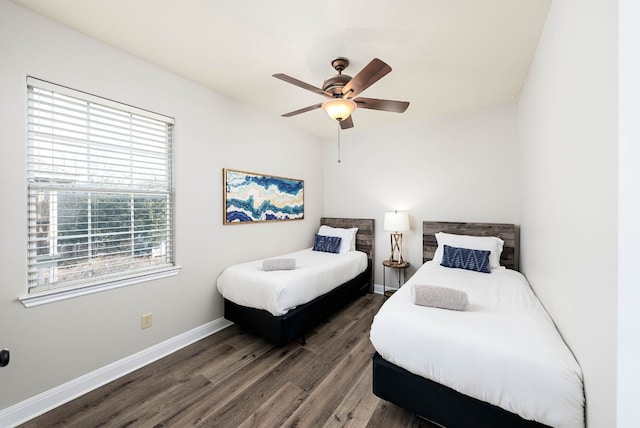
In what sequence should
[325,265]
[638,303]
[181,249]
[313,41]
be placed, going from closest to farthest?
[638,303] < [313,41] < [181,249] < [325,265]

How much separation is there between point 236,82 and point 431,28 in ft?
5.94

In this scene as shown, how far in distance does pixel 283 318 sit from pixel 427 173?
2.71 m

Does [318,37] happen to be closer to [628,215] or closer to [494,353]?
[628,215]

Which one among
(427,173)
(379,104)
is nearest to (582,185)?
(379,104)

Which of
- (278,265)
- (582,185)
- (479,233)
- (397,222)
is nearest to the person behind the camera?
(582,185)

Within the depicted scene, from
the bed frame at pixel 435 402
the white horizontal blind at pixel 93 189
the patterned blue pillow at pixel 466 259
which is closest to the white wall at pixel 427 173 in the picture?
the patterned blue pillow at pixel 466 259

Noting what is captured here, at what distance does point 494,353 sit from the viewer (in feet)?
3.98

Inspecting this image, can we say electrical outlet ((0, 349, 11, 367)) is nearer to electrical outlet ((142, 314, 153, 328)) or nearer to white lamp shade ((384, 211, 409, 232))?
electrical outlet ((142, 314, 153, 328))

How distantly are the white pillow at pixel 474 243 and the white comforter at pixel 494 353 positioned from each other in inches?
38.7

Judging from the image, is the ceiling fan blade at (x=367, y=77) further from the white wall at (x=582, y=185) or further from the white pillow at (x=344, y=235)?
the white pillow at (x=344, y=235)

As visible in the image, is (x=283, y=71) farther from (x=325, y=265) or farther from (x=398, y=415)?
(x=398, y=415)

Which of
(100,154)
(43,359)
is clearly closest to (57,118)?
(100,154)

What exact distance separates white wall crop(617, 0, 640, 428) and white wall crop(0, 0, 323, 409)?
2.83 metres

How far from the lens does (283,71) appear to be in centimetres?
228
